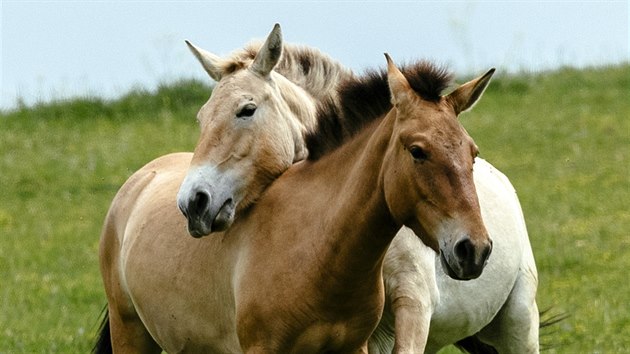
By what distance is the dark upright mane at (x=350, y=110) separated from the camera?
218 inches

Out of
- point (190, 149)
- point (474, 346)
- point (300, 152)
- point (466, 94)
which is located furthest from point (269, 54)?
point (190, 149)

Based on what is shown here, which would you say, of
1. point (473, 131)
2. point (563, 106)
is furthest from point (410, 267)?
point (563, 106)

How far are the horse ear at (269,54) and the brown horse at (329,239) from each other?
51 centimetres

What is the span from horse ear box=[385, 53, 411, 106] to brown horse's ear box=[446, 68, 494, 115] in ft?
0.63

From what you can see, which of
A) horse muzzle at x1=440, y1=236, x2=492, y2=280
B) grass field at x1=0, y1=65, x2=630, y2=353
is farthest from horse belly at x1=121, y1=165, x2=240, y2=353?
grass field at x1=0, y1=65, x2=630, y2=353

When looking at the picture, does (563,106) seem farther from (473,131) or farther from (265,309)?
(265,309)

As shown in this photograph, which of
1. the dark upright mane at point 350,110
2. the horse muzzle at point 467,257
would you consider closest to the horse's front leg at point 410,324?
the dark upright mane at point 350,110

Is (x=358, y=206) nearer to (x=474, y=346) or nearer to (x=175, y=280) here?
(x=175, y=280)

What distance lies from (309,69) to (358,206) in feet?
4.65

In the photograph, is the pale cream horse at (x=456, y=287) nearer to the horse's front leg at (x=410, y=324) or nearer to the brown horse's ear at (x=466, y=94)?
the horse's front leg at (x=410, y=324)

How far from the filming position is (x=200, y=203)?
5.52 m

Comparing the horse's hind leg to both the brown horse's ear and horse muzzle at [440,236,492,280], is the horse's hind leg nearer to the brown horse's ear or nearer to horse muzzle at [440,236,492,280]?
the brown horse's ear

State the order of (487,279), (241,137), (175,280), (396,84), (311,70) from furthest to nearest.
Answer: (487,279)
(311,70)
(175,280)
(241,137)
(396,84)

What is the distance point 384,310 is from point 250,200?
921 millimetres
